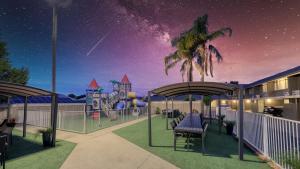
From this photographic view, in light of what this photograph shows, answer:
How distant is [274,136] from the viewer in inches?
185

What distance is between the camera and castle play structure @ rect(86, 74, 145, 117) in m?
18.0

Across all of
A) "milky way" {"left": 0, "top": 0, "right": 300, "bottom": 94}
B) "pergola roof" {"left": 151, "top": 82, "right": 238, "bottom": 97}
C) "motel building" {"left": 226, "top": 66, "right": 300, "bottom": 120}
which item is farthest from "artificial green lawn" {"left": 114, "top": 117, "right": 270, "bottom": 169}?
"motel building" {"left": 226, "top": 66, "right": 300, "bottom": 120}

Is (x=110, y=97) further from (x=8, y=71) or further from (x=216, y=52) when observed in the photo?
(x=8, y=71)

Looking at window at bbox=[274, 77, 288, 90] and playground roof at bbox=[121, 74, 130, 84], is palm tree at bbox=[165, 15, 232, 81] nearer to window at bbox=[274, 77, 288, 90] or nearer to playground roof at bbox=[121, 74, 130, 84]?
playground roof at bbox=[121, 74, 130, 84]

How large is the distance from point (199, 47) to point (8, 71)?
78.2 feet

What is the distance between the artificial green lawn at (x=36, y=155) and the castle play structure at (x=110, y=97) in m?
10.2

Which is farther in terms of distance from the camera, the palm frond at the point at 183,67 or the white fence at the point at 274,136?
the palm frond at the point at 183,67

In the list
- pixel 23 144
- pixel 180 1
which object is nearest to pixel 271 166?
pixel 23 144

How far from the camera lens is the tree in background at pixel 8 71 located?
62.6 feet

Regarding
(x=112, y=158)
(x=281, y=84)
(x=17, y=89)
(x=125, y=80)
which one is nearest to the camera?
(x=112, y=158)

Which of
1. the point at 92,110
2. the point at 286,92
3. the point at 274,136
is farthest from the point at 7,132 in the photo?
the point at 286,92

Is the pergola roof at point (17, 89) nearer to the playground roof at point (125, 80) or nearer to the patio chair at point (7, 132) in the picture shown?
the patio chair at point (7, 132)

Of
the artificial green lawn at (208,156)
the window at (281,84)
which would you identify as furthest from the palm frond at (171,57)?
the window at (281,84)

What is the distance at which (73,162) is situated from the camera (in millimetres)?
4812
